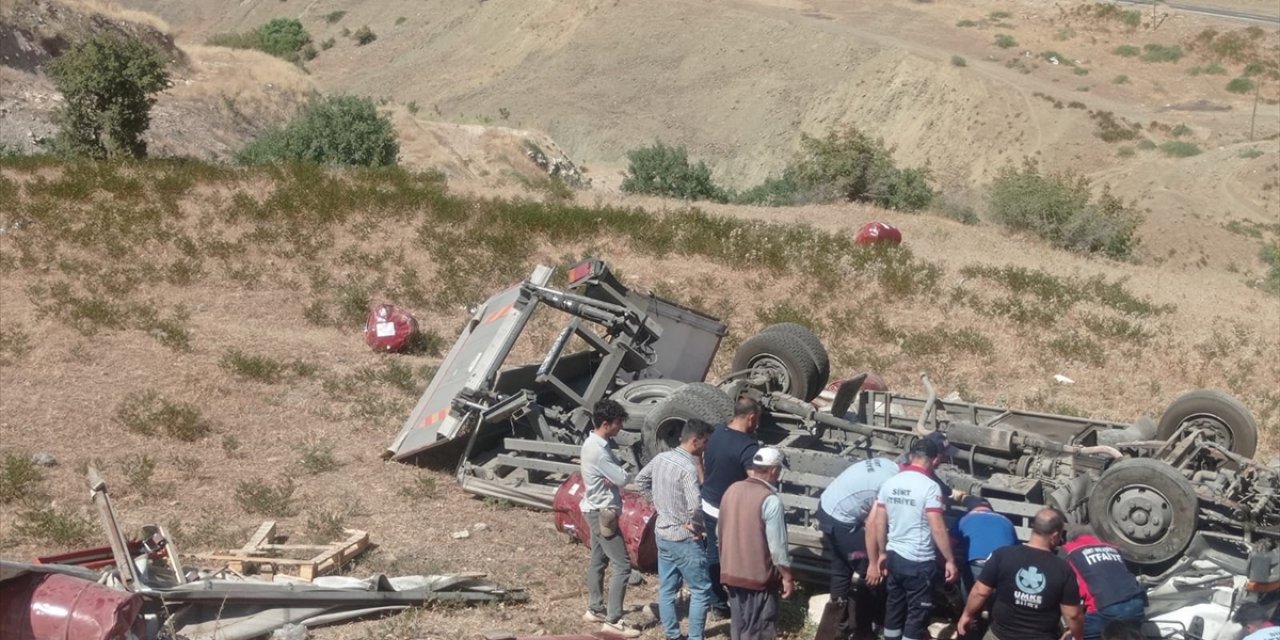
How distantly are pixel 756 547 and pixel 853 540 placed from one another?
2.93 feet

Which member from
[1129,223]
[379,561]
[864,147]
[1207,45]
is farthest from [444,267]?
[1207,45]

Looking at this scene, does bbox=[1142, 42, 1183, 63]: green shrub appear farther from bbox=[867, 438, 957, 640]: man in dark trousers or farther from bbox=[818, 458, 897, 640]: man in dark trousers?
bbox=[867, 438, 957, 640]: man in dark trousers

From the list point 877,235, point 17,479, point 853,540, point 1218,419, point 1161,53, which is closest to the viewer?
point 853,540

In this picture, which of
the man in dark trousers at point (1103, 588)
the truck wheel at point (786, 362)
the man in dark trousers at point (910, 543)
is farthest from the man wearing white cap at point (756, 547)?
the truck wheel at point (786, 362)

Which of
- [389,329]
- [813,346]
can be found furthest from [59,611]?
[389,329]

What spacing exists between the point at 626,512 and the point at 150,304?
9.37m

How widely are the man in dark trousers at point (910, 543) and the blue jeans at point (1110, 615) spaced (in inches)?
30.9

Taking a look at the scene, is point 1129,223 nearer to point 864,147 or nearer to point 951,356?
point 864,147

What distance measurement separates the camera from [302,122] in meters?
28.8

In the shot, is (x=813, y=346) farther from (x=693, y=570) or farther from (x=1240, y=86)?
(x=1240, y=86)

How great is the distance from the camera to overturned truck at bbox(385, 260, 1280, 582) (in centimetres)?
842

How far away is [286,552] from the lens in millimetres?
9375

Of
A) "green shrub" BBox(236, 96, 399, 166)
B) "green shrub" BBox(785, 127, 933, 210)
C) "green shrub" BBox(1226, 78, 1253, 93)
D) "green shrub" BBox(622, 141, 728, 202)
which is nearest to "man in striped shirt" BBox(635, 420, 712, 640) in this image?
"green shrub" BBox(236, 96, 399, 166)

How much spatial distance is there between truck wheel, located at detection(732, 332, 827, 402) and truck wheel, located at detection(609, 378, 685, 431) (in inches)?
30.0
